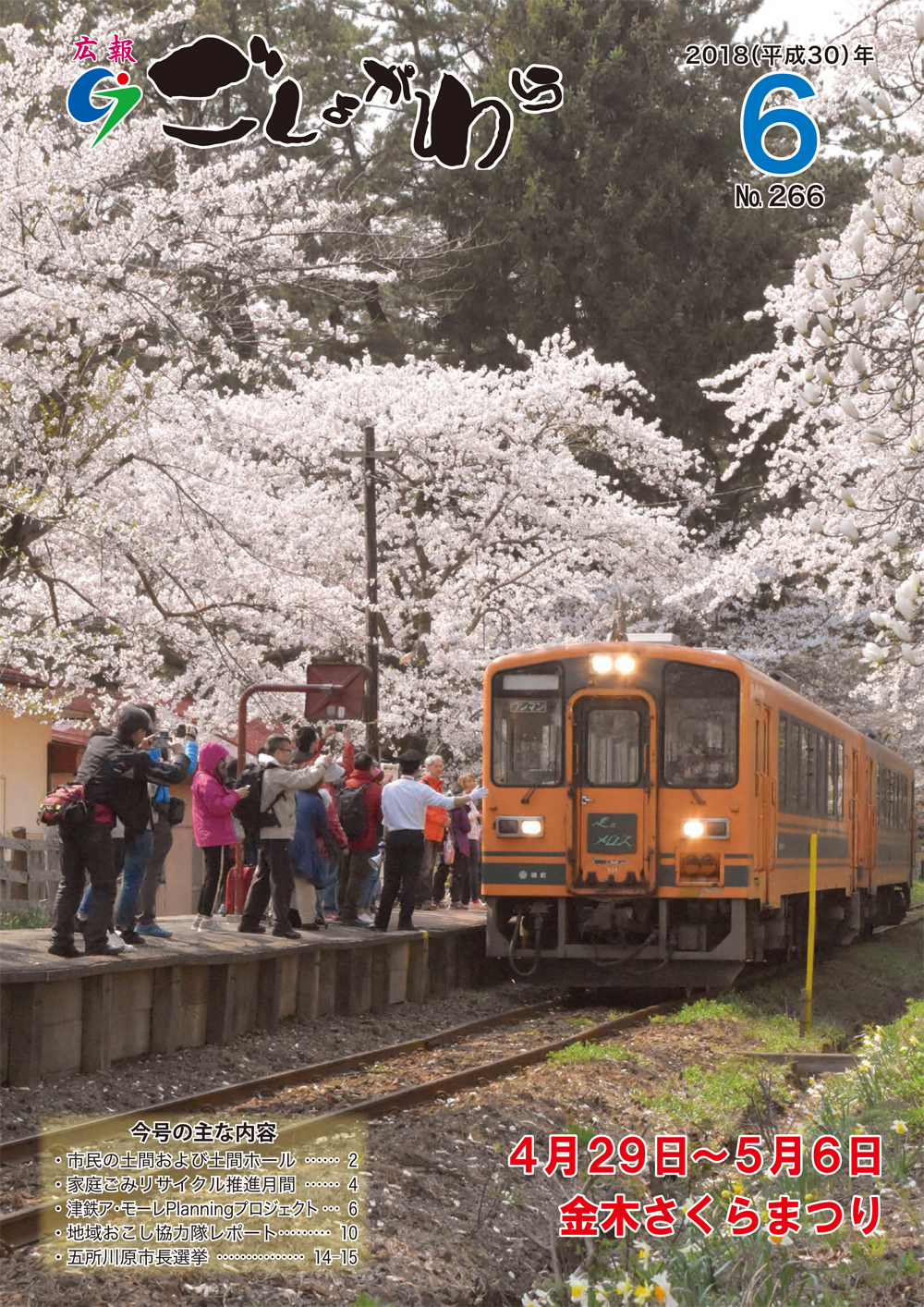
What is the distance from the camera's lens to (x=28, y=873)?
1592 cm

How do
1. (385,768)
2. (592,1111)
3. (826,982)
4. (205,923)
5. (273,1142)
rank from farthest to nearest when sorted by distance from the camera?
(385,768) → (826,982) → (205,923) → (592,1111) → (273,1142)

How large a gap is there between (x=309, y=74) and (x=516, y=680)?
19636 mm

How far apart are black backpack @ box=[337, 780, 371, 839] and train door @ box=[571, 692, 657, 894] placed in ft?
5.54

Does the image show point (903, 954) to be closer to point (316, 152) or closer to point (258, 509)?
point (258, 509)

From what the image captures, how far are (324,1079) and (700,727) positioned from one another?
4640 millimetres

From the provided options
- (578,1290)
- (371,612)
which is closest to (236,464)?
(371,612)

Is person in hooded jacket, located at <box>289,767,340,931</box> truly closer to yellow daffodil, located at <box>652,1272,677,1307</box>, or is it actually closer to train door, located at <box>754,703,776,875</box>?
train door, located at <box>754,703,776,875</box>

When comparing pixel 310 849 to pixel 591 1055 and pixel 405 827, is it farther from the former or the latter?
pixel 591 1055

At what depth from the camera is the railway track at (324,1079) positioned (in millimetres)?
5613

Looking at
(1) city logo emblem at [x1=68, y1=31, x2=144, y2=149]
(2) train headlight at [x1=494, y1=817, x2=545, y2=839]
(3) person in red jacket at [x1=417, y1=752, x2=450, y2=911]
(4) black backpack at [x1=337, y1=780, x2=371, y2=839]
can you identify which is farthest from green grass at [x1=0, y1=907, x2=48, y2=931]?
(1) city logo emblem at [x1=68, y1=31, x2=144, y2=149]

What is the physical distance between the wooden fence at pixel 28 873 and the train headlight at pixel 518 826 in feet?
16.3

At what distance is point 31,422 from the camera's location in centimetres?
1215

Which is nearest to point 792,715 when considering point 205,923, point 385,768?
point 385,768

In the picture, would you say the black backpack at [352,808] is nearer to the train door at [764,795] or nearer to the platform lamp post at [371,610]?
the train door at [764,795]
